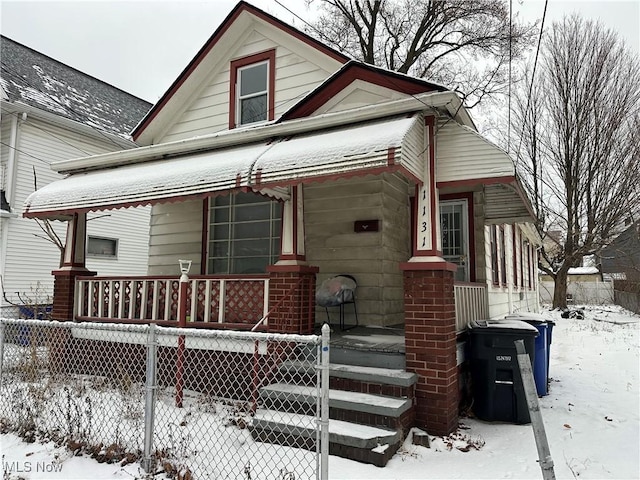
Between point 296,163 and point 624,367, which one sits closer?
point 296,163

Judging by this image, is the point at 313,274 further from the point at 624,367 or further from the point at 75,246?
the point at 624,367

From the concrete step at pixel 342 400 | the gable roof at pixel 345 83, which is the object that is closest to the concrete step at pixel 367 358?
the concrete step at pixel 342 400

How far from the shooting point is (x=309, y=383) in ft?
16.2

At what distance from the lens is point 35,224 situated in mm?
12273

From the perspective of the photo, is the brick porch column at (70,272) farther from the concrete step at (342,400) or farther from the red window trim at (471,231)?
the red window trim at (471,231)

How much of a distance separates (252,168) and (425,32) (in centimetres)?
1495

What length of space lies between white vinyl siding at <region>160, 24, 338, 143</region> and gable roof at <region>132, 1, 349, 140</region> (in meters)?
0.18

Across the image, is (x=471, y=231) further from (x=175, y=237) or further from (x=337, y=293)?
(x=175, y=237)

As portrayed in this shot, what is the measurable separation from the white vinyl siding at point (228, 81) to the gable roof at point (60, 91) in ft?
17.8

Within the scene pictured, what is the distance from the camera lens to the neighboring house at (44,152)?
38.4ft

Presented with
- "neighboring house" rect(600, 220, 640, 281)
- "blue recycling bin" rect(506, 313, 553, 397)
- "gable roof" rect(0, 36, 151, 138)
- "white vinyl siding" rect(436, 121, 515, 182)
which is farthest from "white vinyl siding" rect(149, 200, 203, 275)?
"neighboring house" rect(600, 220, 640, 281)

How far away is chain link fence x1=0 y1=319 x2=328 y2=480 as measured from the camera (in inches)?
146

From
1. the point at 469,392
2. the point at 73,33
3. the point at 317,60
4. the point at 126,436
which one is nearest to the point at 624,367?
the point at 469,392

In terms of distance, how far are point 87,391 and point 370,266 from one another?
14.2 feet
